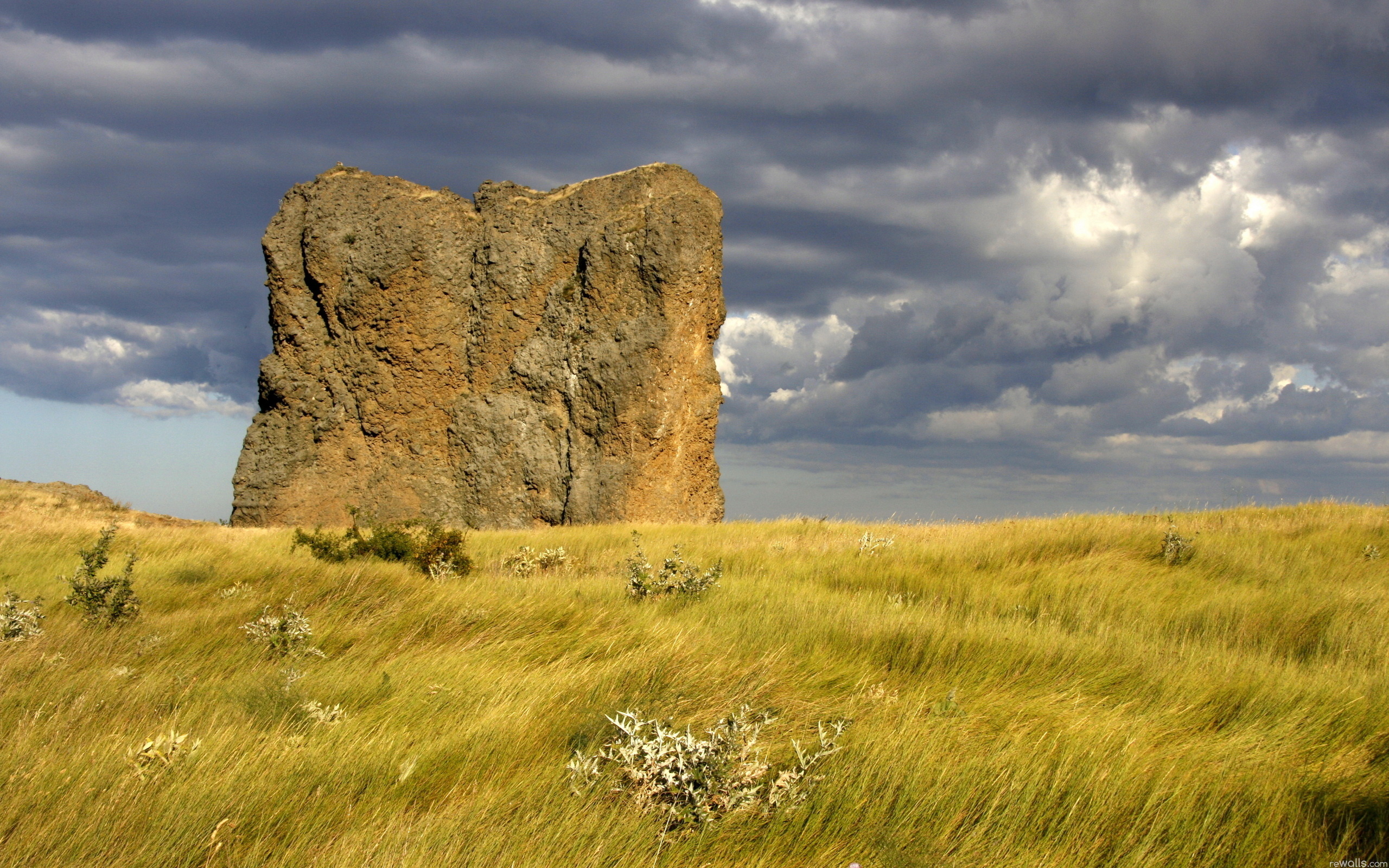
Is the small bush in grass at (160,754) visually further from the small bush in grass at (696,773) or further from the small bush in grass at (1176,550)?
the small bush in grass at (1176,550)

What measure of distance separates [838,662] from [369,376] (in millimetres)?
19747

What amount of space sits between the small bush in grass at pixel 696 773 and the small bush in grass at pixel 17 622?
4.56 m

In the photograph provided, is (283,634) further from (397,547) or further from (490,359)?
(490,359)

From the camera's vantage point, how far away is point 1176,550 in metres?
10.4

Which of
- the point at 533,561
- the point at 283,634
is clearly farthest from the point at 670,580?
the point at 283,634

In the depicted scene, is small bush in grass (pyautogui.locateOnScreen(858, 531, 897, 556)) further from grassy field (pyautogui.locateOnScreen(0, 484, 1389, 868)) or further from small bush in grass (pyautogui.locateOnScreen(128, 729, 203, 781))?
small bush in grass (pyautogui.locateOnScreen(128, 729, 203, 781))

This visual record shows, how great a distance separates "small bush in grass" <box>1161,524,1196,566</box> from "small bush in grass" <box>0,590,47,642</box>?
11826 mm

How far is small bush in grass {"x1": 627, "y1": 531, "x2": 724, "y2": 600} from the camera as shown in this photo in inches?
312

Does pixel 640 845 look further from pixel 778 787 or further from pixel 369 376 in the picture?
pixel 369 376

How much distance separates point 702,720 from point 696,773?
0.81 m

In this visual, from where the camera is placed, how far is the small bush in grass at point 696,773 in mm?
3277

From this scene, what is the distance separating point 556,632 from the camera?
19.7 feet

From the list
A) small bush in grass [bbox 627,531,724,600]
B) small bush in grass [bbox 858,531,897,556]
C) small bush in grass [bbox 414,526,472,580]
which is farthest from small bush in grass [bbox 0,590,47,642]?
small bush in grass [bbox 858,531,897,556]

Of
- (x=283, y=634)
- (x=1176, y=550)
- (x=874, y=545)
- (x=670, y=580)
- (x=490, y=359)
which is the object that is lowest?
(x=283, y=634)
